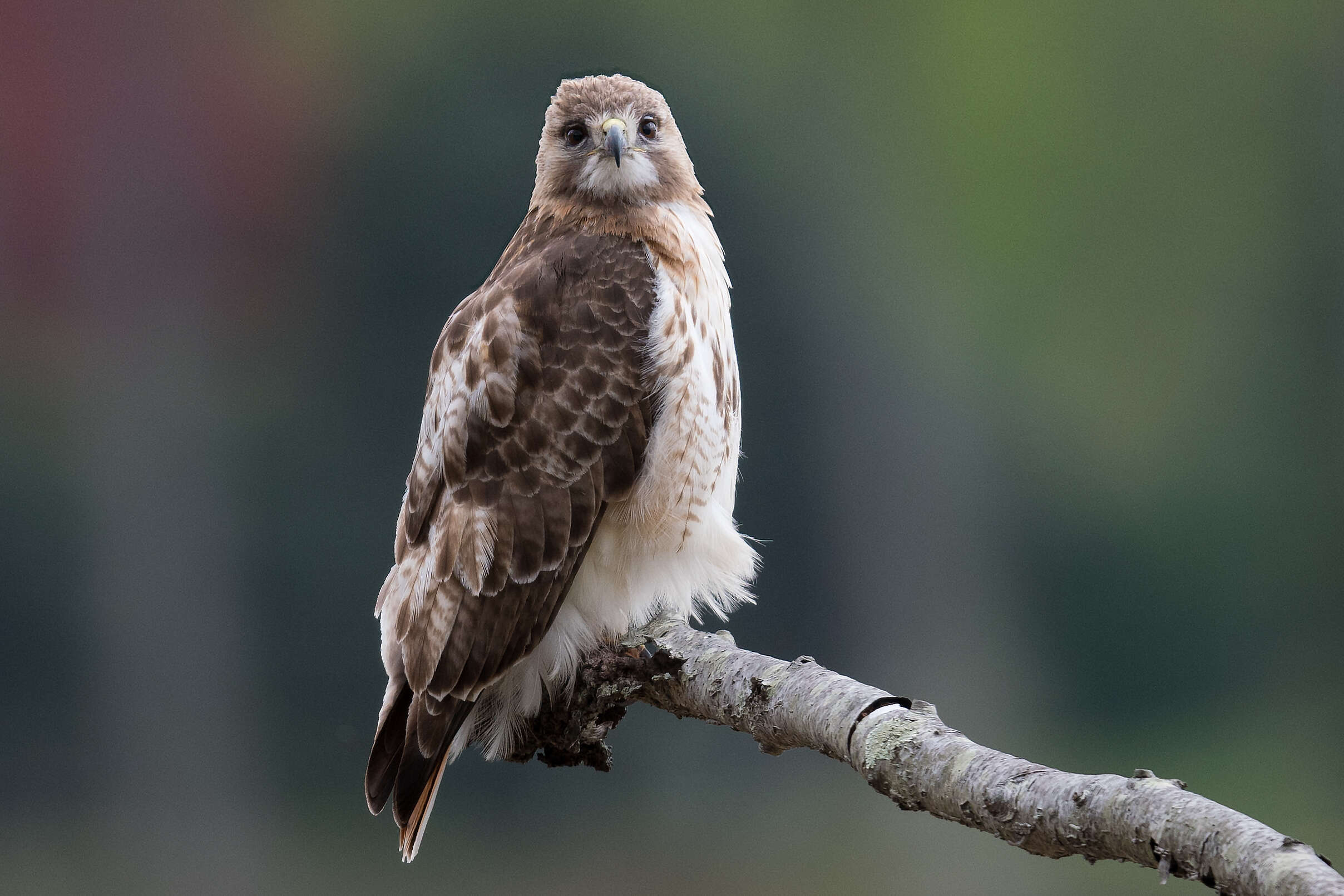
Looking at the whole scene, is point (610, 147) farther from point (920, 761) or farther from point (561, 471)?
point (920, 761)

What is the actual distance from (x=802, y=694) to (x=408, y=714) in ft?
1.34

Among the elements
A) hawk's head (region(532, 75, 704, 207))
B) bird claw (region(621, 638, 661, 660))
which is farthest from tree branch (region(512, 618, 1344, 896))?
hawk's head (region(532, 75, 704, 207))

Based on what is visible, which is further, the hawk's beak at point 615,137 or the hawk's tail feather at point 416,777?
the hawk's beak at point 615,137

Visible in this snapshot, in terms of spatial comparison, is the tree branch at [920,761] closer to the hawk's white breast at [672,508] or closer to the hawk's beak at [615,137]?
the hawk's white breast at [672,508]

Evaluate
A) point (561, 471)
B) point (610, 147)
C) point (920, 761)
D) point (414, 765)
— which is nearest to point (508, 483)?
point (561, 471)

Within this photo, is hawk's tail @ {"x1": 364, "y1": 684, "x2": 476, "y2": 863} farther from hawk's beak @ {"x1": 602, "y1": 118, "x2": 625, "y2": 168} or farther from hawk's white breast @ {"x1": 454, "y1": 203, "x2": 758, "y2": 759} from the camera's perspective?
hawk's beak @ {"x1": 602, "y1": 118, "x2": 625, "y2": 168}

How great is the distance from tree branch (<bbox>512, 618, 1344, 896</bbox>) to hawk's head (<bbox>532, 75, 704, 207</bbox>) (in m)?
0.49

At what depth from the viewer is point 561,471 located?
3.93ft

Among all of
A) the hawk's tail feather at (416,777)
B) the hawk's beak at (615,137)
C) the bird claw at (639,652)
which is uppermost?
the hawk's beak at (615,137)

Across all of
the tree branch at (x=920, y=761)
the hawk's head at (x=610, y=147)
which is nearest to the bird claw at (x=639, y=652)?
the tree branch at (x=920, y=761)

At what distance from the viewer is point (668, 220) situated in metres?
1.32

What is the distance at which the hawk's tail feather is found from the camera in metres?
1.14

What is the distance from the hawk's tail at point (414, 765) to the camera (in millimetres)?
1141

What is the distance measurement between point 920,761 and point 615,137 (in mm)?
760
